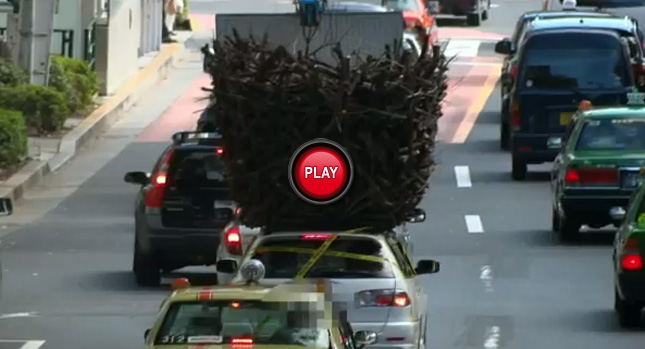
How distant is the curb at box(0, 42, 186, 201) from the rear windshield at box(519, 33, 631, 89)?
7.41m

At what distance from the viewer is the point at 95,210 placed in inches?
1147

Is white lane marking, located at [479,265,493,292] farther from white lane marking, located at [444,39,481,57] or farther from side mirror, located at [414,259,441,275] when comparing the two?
white lane marking, located at [444,39,481,57]

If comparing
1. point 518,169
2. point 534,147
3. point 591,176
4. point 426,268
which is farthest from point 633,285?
point 518,169

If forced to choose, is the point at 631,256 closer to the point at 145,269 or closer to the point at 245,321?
→ the point at 145,269

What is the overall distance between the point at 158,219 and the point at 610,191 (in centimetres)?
568

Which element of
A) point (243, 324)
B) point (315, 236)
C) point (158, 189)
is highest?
point (243, 324)

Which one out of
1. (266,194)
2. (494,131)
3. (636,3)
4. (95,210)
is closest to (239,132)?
(266,194)

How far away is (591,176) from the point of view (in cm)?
2439

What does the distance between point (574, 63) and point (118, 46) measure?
13.4 m

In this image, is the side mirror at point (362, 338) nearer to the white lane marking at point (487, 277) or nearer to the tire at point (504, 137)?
the white lane marking at point (487, 277)

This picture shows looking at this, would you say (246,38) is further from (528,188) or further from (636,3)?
(636,3)

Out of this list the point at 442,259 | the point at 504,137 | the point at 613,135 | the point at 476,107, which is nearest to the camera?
the point at 442,259

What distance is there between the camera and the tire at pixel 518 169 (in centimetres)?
3019

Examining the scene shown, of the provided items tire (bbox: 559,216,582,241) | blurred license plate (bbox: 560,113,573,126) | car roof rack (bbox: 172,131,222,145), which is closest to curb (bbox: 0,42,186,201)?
car roof rack (bbox: 172,131,222,145)
